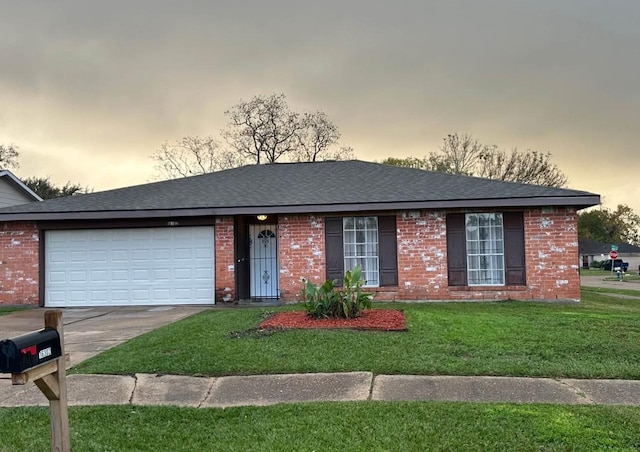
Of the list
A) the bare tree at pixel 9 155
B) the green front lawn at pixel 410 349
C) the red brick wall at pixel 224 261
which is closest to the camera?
the green front lawn at pixel 410 349

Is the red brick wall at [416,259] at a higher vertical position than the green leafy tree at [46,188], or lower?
lower

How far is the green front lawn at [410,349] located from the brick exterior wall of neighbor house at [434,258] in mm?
3177

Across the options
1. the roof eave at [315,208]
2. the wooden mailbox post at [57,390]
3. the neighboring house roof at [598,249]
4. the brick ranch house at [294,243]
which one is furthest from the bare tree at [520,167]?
the wooden mailbox post at [57,390]

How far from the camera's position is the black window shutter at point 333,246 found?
12.2 metres

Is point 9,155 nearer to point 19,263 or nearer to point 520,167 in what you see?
point 19,263

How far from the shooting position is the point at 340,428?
395cm

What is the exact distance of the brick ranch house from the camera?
1172cm

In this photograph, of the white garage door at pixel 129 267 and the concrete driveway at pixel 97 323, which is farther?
the white garage door at pixel 129 267

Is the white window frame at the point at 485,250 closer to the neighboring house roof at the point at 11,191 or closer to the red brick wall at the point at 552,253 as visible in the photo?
the red brick wall at the point at 552,253

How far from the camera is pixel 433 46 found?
47.4ft

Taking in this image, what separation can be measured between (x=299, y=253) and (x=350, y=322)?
14.8 feet

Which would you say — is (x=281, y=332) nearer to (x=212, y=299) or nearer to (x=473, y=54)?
(x=212, y=299)

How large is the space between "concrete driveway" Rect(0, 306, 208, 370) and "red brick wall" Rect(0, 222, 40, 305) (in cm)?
100

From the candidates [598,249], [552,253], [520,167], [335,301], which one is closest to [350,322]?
[335,301]
